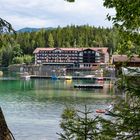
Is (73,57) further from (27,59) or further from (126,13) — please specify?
(126,13)

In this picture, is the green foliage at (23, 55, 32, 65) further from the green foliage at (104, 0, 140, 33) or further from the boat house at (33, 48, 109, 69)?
the green foliage at (104, 0, 140, 33)

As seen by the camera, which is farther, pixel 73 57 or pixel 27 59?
pixel 27 59

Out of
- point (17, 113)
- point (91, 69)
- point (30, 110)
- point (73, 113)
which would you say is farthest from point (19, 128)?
point (91, 69)

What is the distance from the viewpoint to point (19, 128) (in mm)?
32344

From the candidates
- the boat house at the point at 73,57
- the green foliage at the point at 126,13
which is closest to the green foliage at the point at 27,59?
the boat house at the point at 73,57

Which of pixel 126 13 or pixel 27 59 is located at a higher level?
pixel 126 13

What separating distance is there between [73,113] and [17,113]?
36.4 metres

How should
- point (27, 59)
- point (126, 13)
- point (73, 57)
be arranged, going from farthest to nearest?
point (27, 59)
point (73, 57)
point (126, 13)

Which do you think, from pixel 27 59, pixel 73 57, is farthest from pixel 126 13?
pixel 27 59

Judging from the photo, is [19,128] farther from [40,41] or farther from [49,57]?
[40,41]

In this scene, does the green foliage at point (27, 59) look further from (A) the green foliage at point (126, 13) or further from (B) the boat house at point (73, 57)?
(A) the green foliage at point (126, 13)

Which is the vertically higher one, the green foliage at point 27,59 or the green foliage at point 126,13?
the green foliage at point 126,13

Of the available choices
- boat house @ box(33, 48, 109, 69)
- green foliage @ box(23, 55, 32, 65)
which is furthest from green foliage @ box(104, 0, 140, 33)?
green foliage @ box(23, 55, 32, 65)

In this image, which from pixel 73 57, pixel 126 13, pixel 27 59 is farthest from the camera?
pixel 27 59
